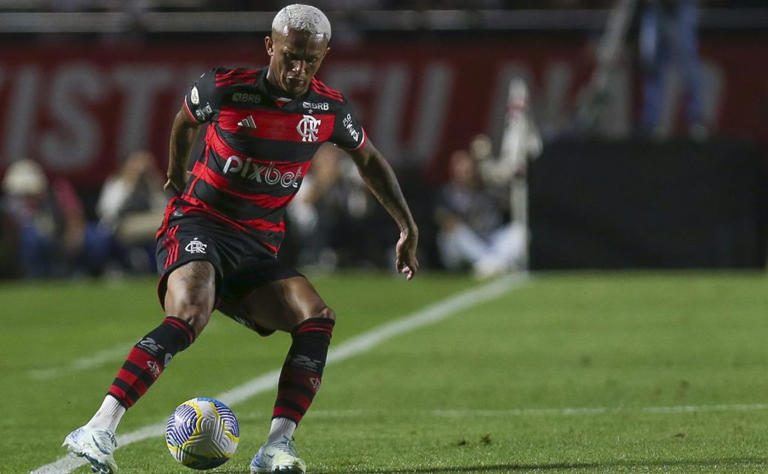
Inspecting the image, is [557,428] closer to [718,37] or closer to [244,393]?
[244,393]

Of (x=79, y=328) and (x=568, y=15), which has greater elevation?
(x=568, y=15)

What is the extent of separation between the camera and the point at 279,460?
6.42 metres

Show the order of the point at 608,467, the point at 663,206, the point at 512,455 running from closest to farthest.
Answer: the point at 608,467
the point at 512,455
the point at 663,206

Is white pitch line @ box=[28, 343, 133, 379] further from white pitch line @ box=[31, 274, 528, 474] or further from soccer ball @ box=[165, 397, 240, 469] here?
soccer ball @ box=[165, 397, 240, 469]

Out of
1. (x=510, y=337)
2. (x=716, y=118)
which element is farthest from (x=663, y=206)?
(x=510, y=337)

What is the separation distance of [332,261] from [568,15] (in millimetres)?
4572

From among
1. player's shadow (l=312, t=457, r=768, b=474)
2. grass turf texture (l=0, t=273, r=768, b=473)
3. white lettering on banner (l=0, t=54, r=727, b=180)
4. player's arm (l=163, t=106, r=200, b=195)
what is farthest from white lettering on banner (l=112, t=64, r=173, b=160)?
player's shadow (l=312, t=457, r=768, b=474)

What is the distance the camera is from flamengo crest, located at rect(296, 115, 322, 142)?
275 inches

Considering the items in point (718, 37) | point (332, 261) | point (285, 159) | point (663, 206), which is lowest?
point (332, 261)

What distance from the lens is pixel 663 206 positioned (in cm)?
1916

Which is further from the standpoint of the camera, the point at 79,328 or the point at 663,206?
the point at 663,206

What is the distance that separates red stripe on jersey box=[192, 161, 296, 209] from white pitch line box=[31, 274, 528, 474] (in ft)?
4.33

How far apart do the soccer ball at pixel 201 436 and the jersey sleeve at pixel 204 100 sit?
123 centimetres

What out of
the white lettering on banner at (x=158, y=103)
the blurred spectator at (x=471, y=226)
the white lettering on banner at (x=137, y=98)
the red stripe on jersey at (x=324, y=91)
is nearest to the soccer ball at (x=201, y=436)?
the red stripe on jersey at (x=324, y=91)
